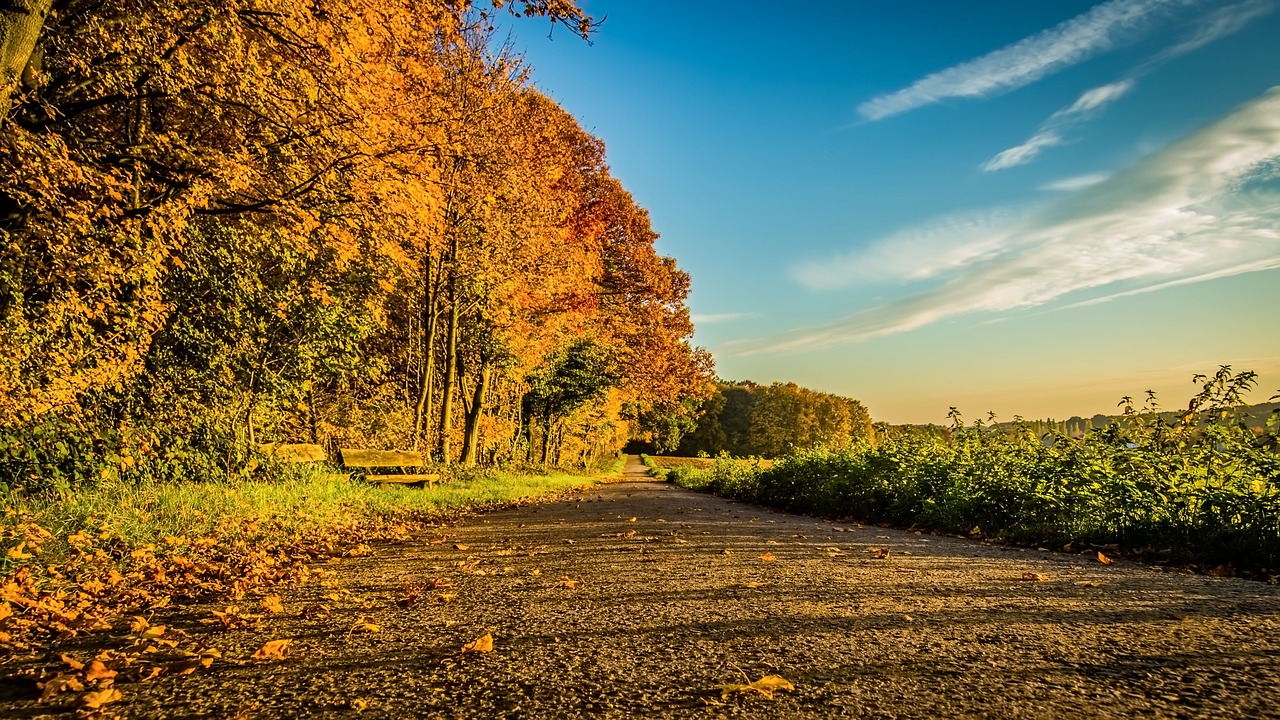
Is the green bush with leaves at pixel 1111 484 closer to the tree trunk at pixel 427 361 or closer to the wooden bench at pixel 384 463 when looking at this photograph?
the wooden bench at pixel 384 463

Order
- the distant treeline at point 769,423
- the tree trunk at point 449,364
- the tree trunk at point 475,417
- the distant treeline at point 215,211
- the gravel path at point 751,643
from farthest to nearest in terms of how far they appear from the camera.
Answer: the distant treeline at point 769,423, the tree trunk at point 475,417, the tree trunk at point 449,364, the distant treeline at point 215,211, the gravel path at point 751,643

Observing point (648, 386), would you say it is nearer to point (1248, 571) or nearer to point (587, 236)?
point (587, 236)

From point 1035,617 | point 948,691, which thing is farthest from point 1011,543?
point 948,691

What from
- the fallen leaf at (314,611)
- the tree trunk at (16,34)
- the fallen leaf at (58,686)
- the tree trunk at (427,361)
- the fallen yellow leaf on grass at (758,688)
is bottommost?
the fallen leaf at (314,611)

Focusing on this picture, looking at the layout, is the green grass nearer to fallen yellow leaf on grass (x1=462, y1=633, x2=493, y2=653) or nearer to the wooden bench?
the wooden bench

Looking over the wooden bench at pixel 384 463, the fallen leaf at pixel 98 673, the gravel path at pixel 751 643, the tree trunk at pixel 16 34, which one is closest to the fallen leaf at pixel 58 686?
the fallen leaf at pixel 98 673

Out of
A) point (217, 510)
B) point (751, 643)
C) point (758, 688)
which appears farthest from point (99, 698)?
point (217, 510)

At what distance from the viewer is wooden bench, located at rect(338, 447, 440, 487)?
32.5 feet

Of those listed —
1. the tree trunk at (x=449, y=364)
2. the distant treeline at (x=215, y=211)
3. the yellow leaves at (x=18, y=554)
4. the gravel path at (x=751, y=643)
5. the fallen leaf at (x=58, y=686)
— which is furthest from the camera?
the tree trunk at (x=449, y=364)

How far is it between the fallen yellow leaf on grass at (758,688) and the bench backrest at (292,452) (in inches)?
338

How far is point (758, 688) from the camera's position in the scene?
2.13 metres

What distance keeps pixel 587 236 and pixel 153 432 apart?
1402 cm

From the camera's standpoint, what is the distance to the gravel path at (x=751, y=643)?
2070 mm

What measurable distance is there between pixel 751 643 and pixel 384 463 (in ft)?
29.7
